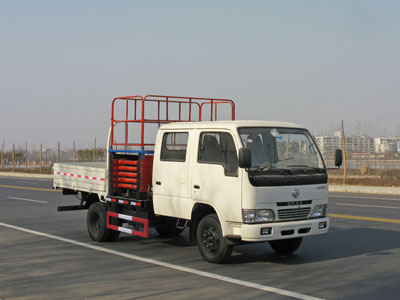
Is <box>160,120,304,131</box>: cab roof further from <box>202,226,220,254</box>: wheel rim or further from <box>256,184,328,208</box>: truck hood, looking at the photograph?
<box>202,226,220,254</box>: wheel rim

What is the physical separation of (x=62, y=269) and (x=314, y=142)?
4389 millimetres

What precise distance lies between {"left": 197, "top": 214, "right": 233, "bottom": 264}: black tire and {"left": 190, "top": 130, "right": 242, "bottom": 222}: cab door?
0.82 ft

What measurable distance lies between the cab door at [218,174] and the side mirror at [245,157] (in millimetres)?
344

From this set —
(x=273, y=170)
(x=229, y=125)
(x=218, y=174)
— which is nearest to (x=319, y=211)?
(x=273, y=170)

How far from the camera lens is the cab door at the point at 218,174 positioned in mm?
7648

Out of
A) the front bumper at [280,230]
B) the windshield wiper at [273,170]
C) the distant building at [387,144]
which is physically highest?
the distant building at [387,144]

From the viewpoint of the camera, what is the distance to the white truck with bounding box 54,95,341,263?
755 centimetres

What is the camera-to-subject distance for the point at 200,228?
824 cm

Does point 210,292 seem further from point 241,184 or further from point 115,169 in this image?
point 115,169

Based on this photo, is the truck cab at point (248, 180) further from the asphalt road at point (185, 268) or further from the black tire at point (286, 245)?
the asphalt road at point (185, 268)

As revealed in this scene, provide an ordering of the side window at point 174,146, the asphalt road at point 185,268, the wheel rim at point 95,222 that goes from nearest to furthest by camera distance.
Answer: the asphalt road at point 185,268 → the side window at point 174,146 → the wheel rim at point 95,222

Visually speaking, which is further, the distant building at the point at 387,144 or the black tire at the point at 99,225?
the distant building at the point at 387,144

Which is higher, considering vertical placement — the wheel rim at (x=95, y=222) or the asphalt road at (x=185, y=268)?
the wheel rim at (x=95, y=222)

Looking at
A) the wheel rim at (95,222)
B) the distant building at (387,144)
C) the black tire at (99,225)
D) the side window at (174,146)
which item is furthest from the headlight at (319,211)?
the distant building at (387,144)
